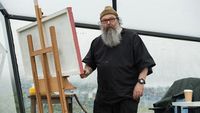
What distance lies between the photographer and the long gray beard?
321cm

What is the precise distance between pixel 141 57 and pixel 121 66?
0.18 metres

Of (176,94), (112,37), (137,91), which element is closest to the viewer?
(137,91)

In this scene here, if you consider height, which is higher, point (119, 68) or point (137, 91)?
point (119, 68)

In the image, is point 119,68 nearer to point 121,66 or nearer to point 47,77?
point 121,66

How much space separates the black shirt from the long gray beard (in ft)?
0.10

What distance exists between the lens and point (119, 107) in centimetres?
315

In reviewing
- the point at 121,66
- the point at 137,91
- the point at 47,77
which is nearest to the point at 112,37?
the point at 121,66

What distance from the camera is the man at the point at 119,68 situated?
3107 millimetres

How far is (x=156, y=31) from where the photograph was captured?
545 cm

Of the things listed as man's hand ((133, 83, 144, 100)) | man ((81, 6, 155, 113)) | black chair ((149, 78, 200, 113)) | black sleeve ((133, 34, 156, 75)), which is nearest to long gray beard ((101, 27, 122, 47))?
man ((81, 6, 155, 113))

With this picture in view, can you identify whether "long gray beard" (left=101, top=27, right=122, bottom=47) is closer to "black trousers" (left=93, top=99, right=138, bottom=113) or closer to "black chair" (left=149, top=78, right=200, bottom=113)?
"black trousers" (left=93, top=99, right=138, bottom=113)

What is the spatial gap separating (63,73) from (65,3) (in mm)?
2379

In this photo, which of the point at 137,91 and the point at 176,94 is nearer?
the point at 137,91

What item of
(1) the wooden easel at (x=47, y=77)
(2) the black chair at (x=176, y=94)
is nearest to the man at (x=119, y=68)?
(1) the wooden easel at (x=47, y=77)
